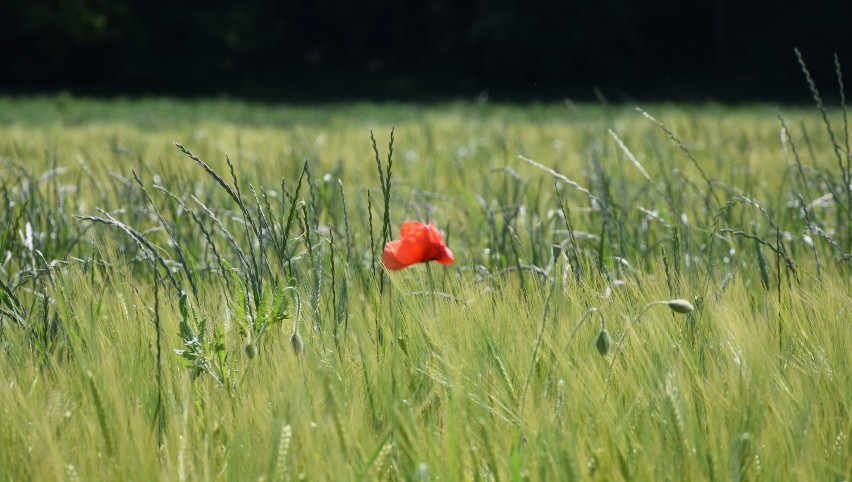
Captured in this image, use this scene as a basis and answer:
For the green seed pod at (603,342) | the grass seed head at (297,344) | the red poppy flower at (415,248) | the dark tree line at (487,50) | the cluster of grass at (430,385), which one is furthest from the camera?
the dark tree line at (487,50)

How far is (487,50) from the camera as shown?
22469mm

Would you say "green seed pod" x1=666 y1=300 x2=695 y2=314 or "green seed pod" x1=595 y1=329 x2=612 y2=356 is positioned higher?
"green seed pod" x1=666 y1=300 x2=695 y2=314

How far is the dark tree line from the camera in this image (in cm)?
2050

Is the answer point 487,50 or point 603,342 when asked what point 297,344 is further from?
point 487,50

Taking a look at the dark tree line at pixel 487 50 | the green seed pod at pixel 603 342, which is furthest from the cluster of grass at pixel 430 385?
the dark tree line at pixel 487 50

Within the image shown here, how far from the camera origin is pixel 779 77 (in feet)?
67.6

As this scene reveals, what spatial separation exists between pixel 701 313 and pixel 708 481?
0.42 meters

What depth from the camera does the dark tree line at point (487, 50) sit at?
20500 mm

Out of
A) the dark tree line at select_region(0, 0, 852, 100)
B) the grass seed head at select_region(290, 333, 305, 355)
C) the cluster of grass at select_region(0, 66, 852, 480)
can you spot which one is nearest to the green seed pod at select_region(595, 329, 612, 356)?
the cluster of grass at select_region(0, 66, 852, 480)

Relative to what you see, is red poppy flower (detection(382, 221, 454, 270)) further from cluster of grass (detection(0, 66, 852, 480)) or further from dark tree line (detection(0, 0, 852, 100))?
dark tree line (detection(0, 0, 852, 100))

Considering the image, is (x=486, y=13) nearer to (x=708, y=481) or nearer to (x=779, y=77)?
(x=779, y=77)

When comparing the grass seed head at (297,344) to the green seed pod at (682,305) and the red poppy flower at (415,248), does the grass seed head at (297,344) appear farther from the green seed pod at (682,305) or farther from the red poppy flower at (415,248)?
the green seed pod at (682,305)

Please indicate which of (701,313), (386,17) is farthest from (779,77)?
(701,313)

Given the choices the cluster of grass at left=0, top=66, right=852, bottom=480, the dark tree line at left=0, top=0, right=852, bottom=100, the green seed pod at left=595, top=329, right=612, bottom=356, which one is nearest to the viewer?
the cluster of grass at left=0, top=66, right=852, bottom=480
